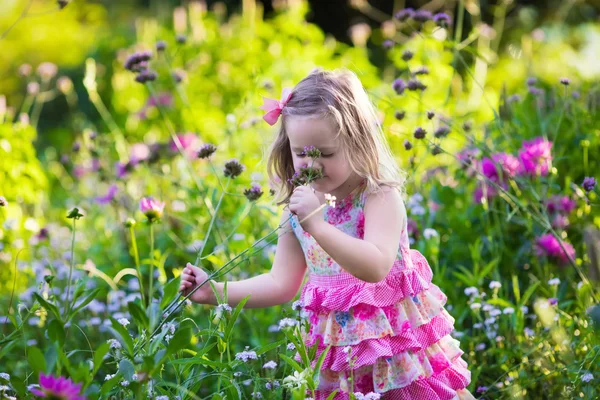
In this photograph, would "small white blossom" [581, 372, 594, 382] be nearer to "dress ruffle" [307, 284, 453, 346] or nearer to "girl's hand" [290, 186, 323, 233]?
"dress ruffle" [307, 284, 453, 346]

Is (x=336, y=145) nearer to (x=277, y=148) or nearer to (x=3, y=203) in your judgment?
(x=277, y=148)

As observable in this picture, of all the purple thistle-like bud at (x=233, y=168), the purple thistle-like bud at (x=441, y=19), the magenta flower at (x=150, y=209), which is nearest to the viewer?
the magenta flower at (x=150, y=209)

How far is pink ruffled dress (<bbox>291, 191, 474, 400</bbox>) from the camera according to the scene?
184cm

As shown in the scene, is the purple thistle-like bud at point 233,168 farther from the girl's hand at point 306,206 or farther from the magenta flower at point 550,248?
the magenta flower at point 550,248

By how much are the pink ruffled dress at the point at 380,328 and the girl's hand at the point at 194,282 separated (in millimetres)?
265

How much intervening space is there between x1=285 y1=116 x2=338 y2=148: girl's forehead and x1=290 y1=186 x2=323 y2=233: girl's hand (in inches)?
6.8

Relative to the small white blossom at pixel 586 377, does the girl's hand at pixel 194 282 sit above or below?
above

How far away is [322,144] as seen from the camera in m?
1.81

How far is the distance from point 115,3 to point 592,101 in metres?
9.48

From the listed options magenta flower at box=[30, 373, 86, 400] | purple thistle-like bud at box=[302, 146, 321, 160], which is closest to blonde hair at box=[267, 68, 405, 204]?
purple thistle-like bud at box=[302, 146, 321, 160]

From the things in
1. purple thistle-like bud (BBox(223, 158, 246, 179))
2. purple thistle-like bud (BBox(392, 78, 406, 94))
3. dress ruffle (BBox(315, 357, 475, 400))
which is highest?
purple thistle-like bud (BBox(223, 158, 246, 179))

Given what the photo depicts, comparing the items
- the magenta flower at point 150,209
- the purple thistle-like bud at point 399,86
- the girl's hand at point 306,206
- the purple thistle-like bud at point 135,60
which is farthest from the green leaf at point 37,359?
the purple thistle-like bud at point 399,86

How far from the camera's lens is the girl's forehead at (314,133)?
1810 mm

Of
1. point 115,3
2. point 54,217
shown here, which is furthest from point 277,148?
point 115,3
